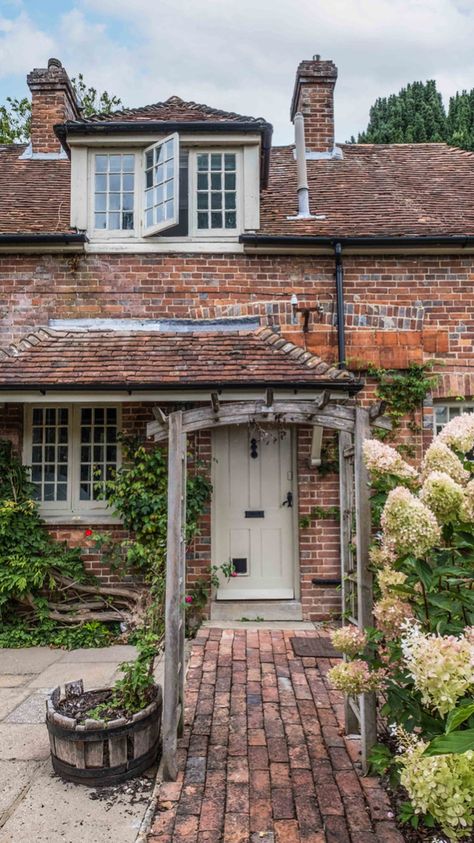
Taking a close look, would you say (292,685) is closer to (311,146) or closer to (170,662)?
(170,662)

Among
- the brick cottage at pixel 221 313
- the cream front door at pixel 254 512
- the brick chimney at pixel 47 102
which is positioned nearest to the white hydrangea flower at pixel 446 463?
the brick cottage at pixel 221 313

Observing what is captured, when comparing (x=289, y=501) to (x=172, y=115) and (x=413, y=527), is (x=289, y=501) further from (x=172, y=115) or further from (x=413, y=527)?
(x=172, y=115)

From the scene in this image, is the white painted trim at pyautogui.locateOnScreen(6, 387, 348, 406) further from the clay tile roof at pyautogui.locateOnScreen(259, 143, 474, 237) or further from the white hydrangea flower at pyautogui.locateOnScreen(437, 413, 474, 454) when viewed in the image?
the white hydrangea flower at pyautogui.locateOnScreen(437, 413, 474, 454)

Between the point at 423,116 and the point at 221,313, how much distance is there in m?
16.8

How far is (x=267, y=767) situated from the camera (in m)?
3.39

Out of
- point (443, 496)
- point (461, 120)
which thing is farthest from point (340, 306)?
point (461, 120)

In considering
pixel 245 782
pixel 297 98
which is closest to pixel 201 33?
pixel 297 98

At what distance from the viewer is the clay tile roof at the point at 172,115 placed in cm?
714

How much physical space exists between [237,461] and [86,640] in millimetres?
2729

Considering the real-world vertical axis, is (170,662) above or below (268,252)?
below

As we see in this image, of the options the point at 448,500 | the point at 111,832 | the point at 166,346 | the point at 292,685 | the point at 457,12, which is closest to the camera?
the point at 448,500

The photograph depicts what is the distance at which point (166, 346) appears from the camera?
257 inches

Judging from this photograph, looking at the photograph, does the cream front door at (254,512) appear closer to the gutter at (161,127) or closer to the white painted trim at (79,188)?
the white painted trim at (79,188)

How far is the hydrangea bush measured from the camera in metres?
1.65
